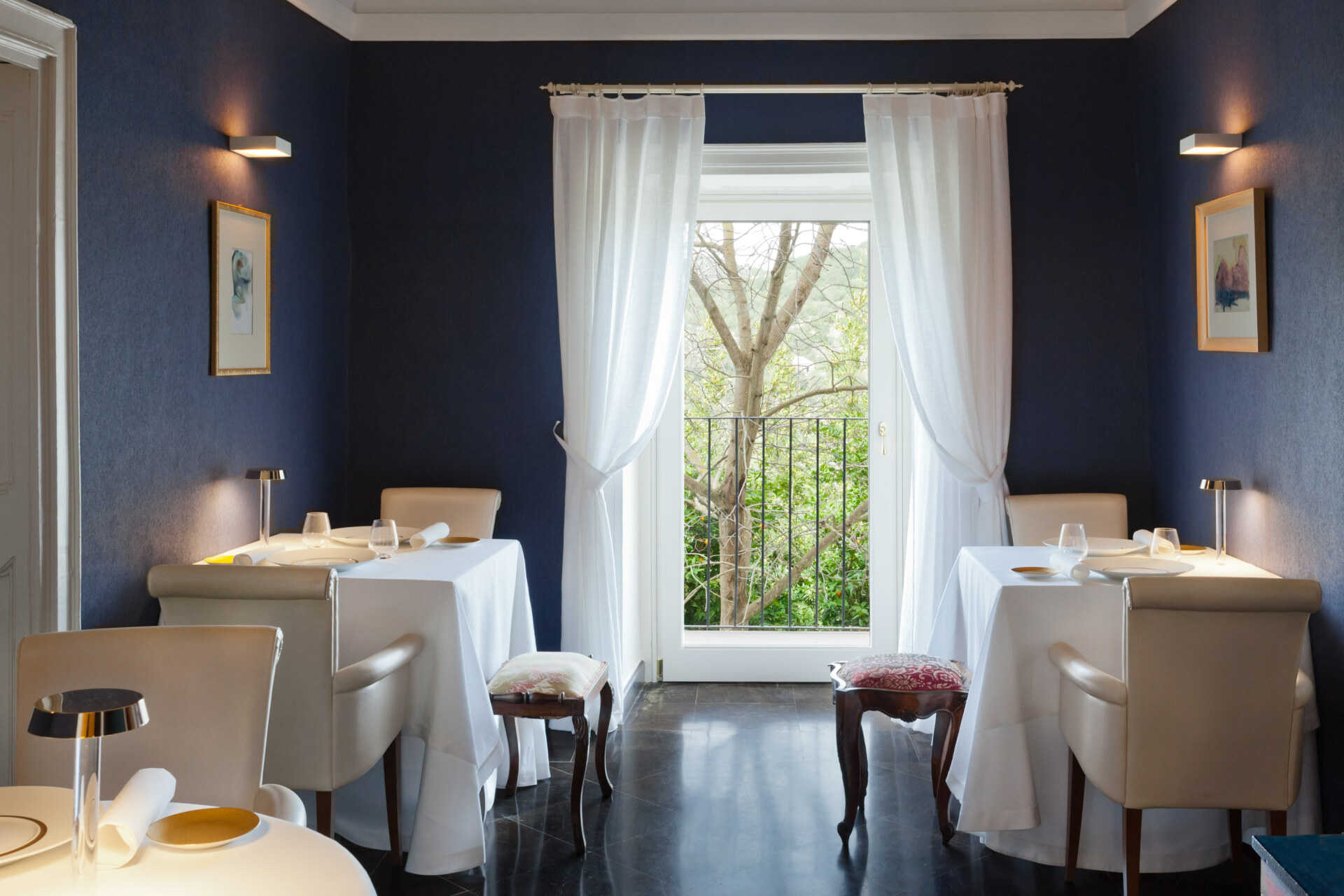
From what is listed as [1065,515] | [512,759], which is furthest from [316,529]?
[1065,515]

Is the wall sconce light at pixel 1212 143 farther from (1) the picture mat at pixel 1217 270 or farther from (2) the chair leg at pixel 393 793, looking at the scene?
(2) the chair leg at pixel 393 793

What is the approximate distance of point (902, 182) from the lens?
4156 mm

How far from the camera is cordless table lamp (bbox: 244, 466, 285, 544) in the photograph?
360cm

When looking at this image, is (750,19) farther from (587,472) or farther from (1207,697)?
(1207,697)

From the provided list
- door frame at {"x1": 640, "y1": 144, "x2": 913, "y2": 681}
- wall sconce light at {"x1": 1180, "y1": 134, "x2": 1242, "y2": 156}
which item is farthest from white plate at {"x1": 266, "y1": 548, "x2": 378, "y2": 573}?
wall sconce light at {"x1": 1180, "y1": 134, "x2": 1242, "y2": 156}

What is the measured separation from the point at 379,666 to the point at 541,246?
7.11ft

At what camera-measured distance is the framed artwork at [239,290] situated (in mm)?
3426

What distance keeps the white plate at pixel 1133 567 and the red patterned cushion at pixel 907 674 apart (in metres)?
0.49

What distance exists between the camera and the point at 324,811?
270 cm

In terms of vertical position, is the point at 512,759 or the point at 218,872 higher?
the point at 218,872

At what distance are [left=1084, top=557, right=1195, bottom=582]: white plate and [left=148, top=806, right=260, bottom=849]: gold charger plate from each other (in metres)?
2.35

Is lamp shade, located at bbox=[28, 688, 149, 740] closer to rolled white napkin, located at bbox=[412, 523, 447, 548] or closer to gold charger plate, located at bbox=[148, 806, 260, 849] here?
gold charger plate, located at bbox=[148, 806, 260, 849]

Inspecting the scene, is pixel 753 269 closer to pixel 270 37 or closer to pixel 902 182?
pixel 902 182

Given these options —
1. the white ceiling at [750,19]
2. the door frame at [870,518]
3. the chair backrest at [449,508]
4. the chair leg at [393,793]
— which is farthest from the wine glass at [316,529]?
the white ceiling at [750,19]
